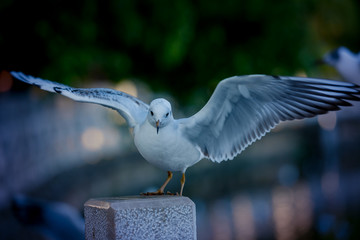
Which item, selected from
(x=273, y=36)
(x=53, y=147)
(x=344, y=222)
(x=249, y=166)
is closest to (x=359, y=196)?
(x=344, y=222)

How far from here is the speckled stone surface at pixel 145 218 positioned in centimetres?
307

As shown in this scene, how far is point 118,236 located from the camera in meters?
3.06

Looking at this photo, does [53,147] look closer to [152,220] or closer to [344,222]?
[344,222]

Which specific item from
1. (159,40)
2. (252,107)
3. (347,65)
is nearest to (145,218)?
(252,107)

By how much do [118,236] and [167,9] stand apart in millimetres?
5582

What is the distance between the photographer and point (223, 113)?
354 cm

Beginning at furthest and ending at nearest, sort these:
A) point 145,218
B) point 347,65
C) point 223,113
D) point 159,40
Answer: point 159,40 < point 347,65 < point 223,113 < point 145,218

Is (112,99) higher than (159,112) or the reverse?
higher

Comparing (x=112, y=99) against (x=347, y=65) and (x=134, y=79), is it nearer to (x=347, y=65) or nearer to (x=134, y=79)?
(x=347, y=65)

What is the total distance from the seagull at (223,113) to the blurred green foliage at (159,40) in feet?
13.5

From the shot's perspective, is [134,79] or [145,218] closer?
[145,218]

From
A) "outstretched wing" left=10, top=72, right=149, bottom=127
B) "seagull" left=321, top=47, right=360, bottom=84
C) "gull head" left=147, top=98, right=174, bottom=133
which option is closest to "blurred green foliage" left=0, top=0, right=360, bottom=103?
"seagull" left=321, top=47, right=360, bottom=84

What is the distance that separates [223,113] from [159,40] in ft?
16.3

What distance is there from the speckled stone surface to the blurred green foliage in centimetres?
464
